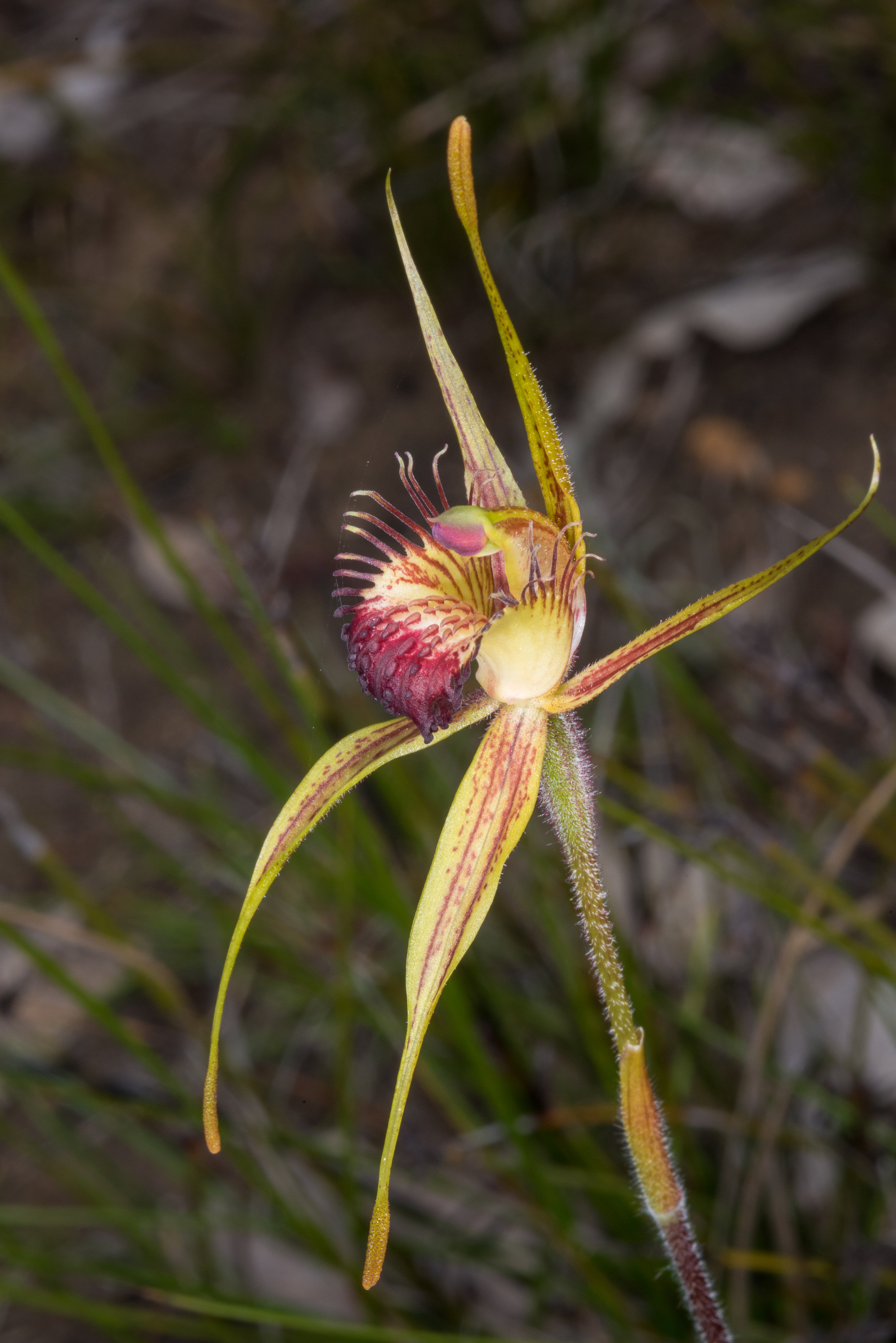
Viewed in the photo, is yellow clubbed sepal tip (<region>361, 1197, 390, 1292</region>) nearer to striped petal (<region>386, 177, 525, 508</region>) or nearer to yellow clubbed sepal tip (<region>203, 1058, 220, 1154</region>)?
yellow clubbed sepal tip (<region>203, 1058, 220, 1154</region>)

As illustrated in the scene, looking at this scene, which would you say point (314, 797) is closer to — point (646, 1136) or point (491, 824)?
point (491, 824)

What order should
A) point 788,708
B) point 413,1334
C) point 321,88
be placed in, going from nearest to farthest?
point 413,1334 < point 788,708 < point 321,88

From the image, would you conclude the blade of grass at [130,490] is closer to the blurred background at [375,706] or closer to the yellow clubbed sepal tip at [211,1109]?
the blurred background at [375,706]

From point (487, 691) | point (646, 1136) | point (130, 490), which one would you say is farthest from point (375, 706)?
point (646, 1136)

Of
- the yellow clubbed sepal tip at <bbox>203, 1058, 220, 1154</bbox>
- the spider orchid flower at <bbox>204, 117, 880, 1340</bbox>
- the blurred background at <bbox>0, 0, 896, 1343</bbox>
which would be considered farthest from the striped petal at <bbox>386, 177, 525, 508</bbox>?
the yellow clubbed sepal tip at <bbox>203, 1058, 220, 1154</bbox>

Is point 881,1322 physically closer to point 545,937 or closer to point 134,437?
point 545,937

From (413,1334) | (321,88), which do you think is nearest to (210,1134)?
(413,1334)
